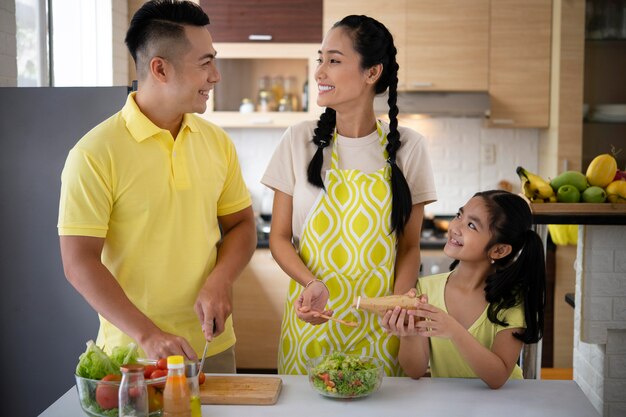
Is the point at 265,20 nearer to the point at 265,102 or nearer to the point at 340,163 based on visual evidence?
the point at 265,102

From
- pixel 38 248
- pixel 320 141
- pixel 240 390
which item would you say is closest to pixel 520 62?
pixel 320 141

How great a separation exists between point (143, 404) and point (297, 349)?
760 mm

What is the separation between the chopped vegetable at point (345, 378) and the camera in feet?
5.93

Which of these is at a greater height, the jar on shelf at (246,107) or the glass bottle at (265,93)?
the glass bottle at (265,93)

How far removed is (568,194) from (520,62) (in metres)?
2.13

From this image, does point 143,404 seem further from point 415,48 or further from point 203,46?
point 415,48

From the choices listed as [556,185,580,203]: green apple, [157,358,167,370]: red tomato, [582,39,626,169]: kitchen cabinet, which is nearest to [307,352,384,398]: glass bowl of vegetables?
[157,358,167,370]: red tomato

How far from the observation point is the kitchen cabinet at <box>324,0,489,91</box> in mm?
4703

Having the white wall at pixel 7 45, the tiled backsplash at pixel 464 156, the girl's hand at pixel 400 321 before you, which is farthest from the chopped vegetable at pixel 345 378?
the tiled backsplash at pixel 464 156

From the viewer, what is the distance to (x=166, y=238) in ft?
6.56

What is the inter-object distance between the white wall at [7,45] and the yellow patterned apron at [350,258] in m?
1.30

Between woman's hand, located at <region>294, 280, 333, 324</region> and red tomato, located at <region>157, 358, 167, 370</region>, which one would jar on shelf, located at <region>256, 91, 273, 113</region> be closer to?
woman's hand, located at <region>294, 280, 333, 324</region>

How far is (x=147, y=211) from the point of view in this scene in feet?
6.48

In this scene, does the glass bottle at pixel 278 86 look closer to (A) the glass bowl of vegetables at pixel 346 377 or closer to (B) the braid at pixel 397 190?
(B) the braid at pixel 397 190
